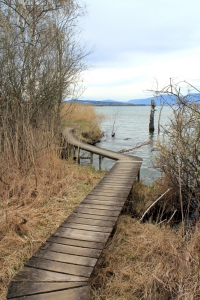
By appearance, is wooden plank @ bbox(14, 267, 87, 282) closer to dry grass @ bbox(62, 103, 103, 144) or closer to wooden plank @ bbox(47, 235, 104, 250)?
wooden plank @ bbox(47, 235, 104, 250)

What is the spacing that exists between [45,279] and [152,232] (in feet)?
5.96

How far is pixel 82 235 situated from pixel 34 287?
882mm

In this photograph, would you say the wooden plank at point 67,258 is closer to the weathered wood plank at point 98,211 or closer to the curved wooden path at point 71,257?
the curved wooden path at point 71,257

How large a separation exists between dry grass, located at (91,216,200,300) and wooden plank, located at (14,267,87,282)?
35cm

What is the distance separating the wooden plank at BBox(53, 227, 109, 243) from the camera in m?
2.65

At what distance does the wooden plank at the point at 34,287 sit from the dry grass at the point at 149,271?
383 mm

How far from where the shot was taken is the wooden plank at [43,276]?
202 centimetres

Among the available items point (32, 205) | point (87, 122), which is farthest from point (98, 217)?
point (87, 122)

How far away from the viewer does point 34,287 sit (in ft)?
6.33

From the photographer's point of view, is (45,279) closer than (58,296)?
No

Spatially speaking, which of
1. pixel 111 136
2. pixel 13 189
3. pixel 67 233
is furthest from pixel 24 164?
pixel 111 136

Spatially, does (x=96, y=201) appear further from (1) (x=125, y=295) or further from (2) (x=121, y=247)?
(1) (x=125, y=295)

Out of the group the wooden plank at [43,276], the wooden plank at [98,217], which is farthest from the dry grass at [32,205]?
the wooden plank at [98,217]

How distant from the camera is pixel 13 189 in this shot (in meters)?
4.02
